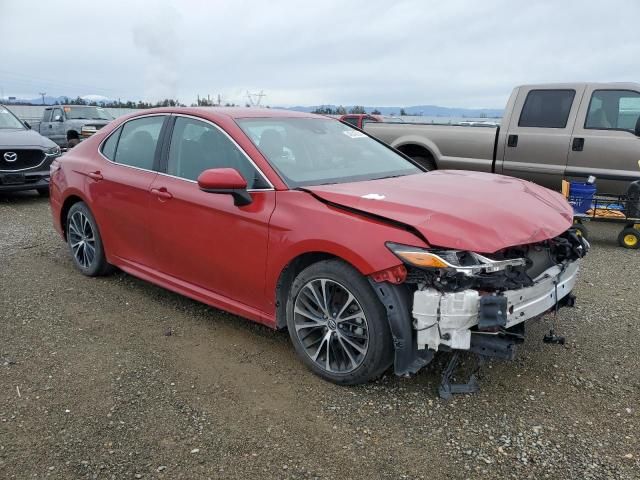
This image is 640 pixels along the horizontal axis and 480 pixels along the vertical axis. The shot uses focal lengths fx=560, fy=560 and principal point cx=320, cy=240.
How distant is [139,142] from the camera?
189 inches

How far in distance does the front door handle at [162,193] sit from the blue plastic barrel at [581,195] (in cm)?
518

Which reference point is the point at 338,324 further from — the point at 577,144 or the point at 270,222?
the point at 577,144

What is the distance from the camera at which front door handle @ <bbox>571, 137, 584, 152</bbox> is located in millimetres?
7859

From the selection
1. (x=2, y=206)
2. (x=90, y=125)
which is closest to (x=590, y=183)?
(x=2, y=206)

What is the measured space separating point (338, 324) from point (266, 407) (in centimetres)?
63

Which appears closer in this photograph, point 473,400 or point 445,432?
point 445,432

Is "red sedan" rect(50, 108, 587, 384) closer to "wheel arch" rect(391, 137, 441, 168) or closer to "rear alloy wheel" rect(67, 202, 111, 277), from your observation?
"rear alloy wheel" rect(67, 202, 111, 277)

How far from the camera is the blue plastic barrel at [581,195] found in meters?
7.04

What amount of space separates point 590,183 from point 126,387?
6.20 meters

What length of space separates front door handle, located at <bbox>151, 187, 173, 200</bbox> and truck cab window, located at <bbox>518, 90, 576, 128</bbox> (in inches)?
236

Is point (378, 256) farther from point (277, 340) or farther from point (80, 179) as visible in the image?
point (80, 179)

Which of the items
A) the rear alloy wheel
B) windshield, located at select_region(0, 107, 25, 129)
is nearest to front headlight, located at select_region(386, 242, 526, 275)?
the rear alloy wheel

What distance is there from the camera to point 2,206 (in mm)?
9656

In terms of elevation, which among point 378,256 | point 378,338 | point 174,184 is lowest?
point 378,338
